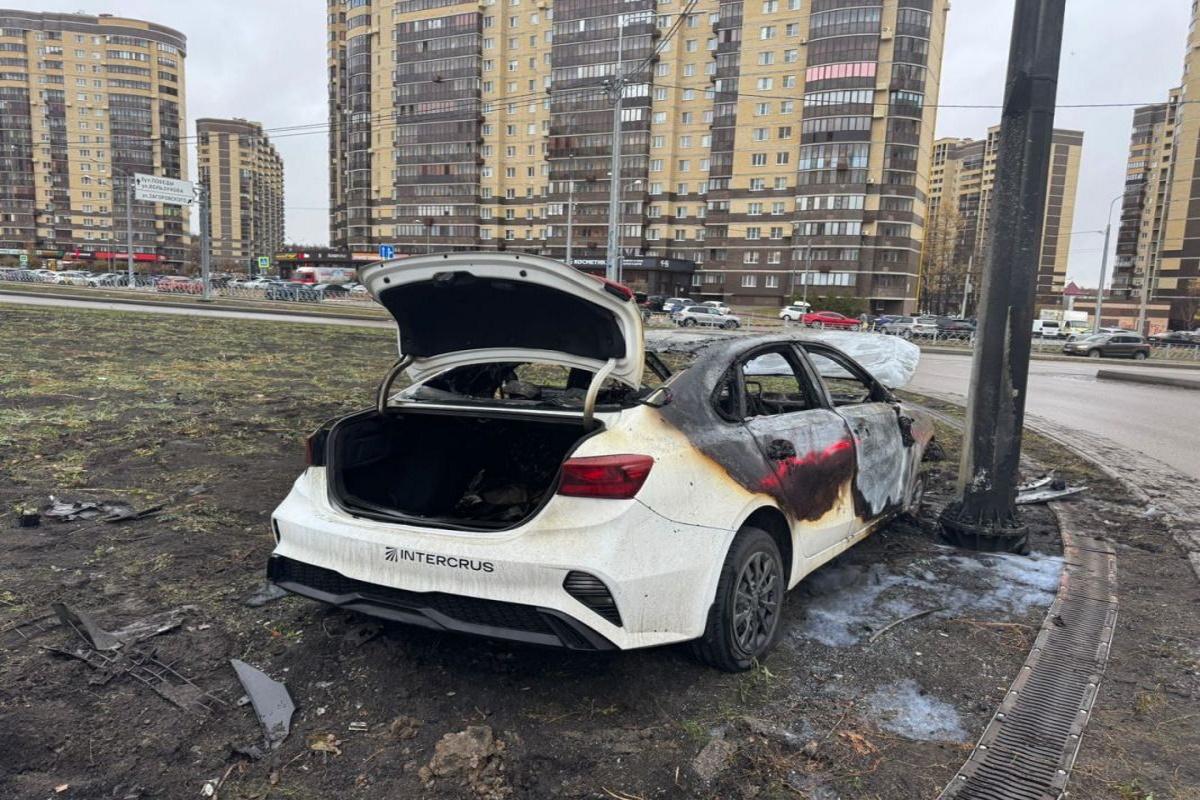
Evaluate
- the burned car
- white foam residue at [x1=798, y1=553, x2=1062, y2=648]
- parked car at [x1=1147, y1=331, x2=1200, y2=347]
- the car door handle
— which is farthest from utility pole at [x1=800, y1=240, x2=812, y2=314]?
the car door handle

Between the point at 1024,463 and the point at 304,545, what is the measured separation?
7.14 meters

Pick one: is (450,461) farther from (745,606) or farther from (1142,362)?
(1142,362)

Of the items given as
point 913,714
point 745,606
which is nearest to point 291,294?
point 745,606

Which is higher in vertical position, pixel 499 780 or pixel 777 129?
Answer: pixel 777 129

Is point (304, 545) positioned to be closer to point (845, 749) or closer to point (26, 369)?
point (845, 749)

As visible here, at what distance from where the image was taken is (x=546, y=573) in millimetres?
2631

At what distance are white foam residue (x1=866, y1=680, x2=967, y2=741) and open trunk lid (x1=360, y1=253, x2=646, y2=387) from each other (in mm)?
1610

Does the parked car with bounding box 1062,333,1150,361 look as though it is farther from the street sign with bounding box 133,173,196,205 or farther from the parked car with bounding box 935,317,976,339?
the street sign with bounding box 133,173,196,205

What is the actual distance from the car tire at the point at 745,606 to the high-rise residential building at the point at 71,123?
132 metres

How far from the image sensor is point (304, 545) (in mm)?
3092

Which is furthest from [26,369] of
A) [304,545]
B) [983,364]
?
[983,364]

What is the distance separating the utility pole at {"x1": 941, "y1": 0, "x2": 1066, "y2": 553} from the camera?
469 centimetres

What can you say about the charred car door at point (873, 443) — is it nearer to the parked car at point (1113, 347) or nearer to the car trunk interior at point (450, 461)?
the car trunk interior at point (450, 461)

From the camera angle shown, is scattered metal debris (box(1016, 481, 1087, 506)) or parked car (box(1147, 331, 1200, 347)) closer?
scattered metal debris (box(1016, 481, 1087, 506))
